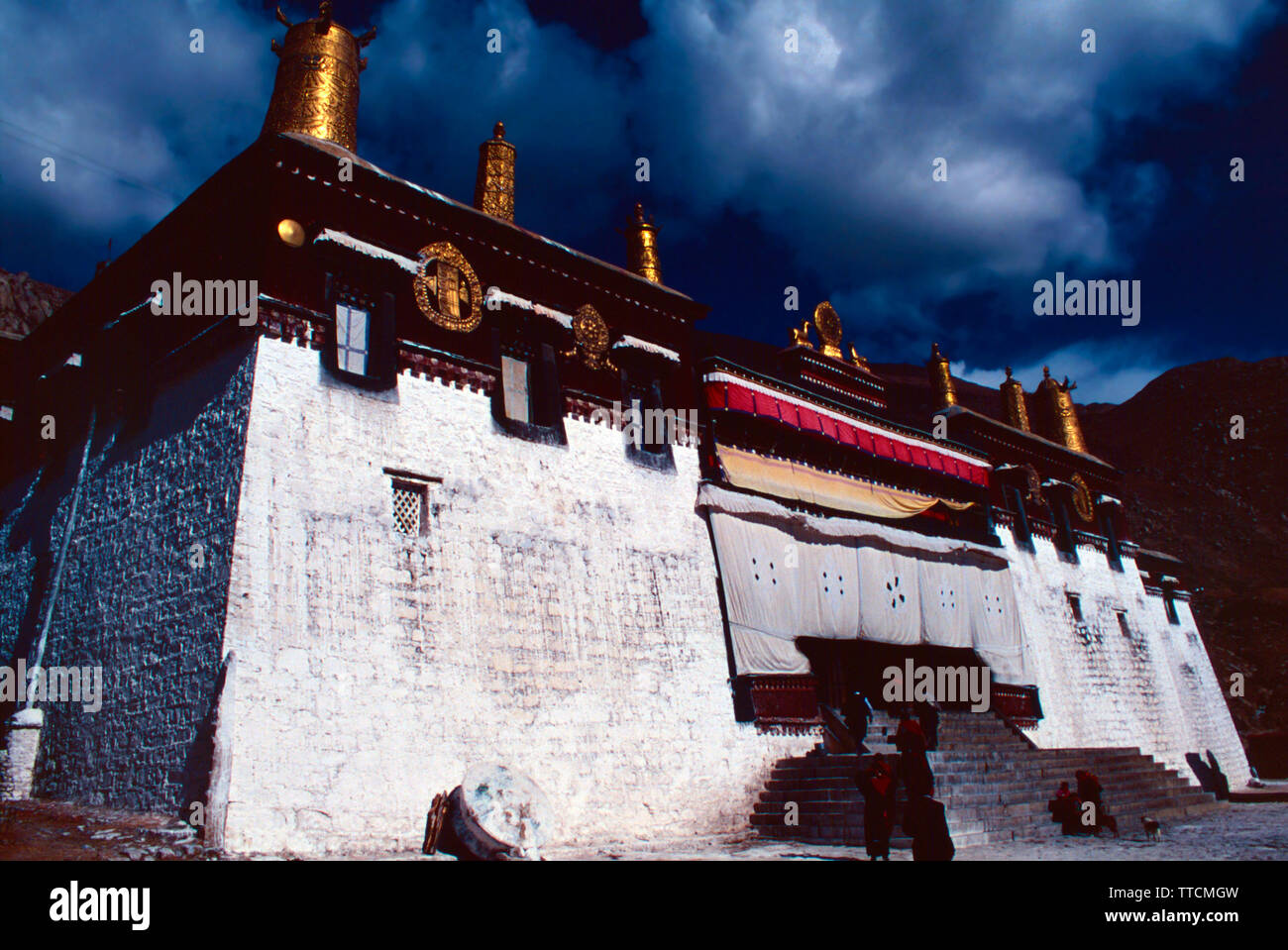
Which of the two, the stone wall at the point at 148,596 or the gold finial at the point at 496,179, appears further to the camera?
the gold finial at the point at 496,179

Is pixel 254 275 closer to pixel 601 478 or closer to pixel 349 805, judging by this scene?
pixel 601 478

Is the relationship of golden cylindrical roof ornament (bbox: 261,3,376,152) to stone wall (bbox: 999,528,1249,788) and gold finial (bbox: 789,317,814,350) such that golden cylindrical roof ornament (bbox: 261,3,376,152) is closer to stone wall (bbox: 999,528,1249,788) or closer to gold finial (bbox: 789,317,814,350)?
gold finial (bbox: 789,317,814,350)

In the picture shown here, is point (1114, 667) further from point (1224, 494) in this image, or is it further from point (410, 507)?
point (1224, 494)

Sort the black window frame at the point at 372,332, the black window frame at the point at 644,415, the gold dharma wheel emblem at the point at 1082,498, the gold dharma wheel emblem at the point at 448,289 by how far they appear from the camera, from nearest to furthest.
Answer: the black window frame at the point at 372,332, the gold dharma wheel emblem at the point at 448,289, the black window frame at the point at 644,415, the gold dharma wheel emblem at the point at 1082,498

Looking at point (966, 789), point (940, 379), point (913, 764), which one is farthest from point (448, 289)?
point (940, 379)

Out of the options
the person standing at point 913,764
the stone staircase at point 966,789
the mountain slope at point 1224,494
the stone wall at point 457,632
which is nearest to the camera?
the person standing at point 913,764

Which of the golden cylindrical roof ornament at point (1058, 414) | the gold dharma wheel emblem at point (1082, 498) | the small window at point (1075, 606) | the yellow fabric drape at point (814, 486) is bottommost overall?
the small window at point (1075, 606)

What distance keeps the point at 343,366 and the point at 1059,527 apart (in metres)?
21.6

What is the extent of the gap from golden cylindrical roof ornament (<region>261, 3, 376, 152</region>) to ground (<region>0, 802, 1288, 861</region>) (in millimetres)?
9735

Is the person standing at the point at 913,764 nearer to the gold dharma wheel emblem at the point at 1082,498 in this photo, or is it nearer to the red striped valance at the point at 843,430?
the red striped valance at the point at 843,430

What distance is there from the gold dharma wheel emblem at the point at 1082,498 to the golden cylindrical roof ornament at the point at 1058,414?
2.48 m

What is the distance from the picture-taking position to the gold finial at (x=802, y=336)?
2096 cm

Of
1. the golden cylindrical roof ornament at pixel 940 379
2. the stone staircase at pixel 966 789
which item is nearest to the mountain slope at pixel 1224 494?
the golden cylindrical roof ornament at pixel 940 379

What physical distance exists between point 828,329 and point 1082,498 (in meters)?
10.8
